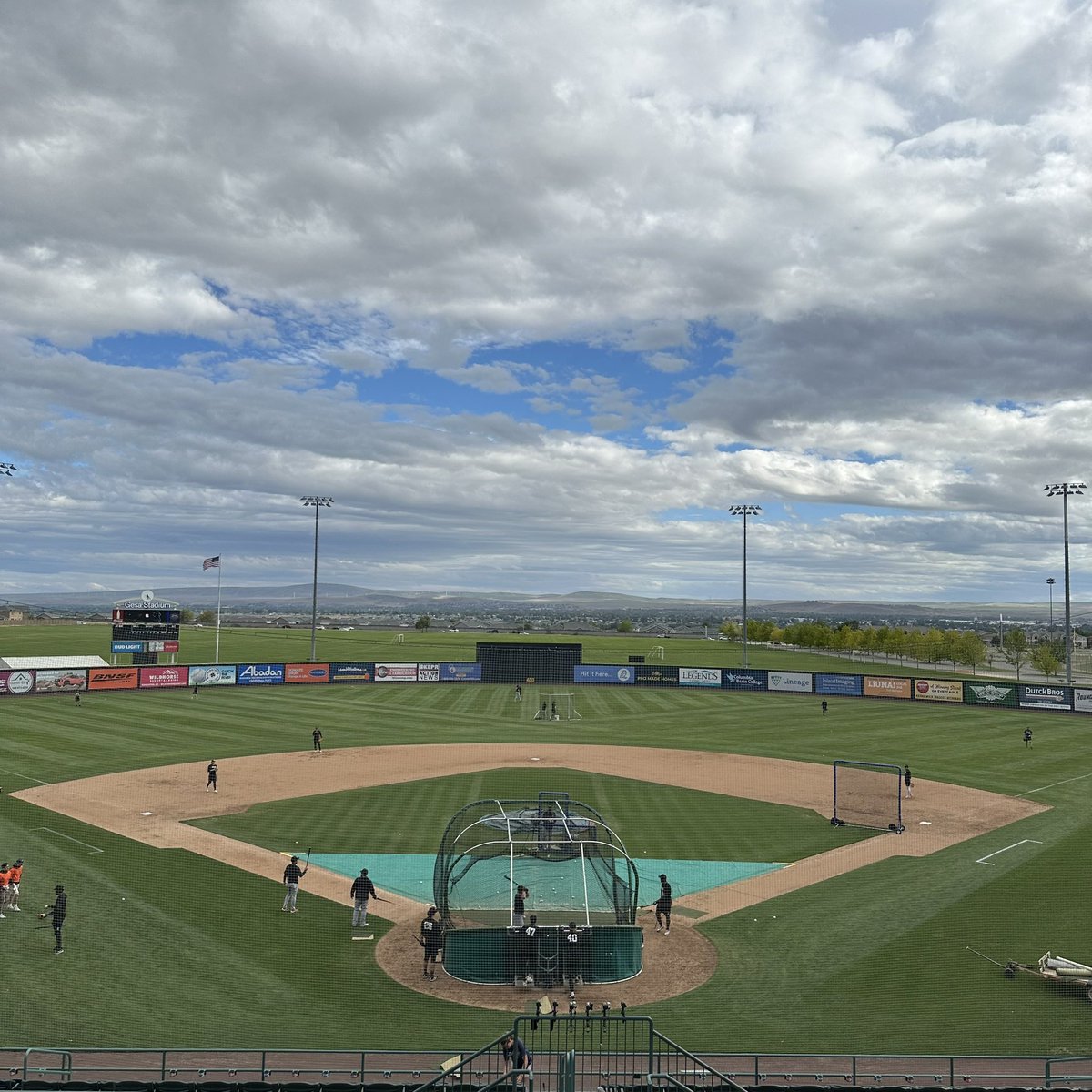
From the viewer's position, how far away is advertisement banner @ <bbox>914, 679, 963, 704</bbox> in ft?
213

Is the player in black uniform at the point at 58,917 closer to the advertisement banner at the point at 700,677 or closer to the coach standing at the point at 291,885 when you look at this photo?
the coach standing at the point at 291,885

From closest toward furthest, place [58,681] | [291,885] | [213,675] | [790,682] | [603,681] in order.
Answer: [291,885] < [58,681] < [213,675] < [790,682] < [603,681]

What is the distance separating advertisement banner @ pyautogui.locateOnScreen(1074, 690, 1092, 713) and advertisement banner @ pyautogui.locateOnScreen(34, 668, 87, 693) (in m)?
73.3

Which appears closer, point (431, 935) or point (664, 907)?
point (431, 935)

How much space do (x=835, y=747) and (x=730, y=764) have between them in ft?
27.9

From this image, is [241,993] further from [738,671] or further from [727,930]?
[738,671]

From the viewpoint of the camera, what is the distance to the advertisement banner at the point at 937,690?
6500 cm

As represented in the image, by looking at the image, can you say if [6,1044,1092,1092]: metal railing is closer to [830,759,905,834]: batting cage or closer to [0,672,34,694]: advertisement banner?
[830,759,905,834]: batting cage

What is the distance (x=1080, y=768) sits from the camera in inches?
1547

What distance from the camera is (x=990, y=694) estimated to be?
2510 inches

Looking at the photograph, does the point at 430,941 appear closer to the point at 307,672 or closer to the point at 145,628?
the point at 307,672

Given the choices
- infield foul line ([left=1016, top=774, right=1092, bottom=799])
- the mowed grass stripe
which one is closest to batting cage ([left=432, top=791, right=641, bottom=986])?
the mowed grass stripe

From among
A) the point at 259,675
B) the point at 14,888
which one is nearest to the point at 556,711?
the point at 259,675

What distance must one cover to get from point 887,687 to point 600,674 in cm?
2449
